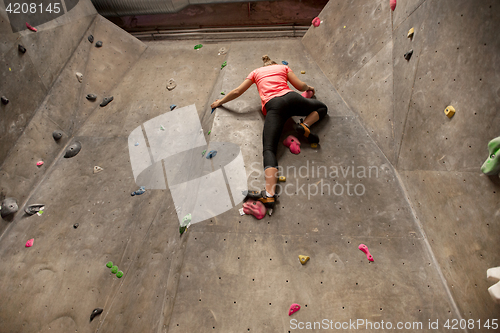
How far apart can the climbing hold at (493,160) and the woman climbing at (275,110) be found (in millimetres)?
1284

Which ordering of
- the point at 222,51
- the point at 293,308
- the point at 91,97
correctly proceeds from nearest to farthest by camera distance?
1. the point at 293,308
2. the point at 91,97
3. the point at 222,51

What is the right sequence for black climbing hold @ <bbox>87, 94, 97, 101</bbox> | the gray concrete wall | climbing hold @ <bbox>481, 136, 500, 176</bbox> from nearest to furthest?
1. climbing hold @ <bbox>481, 136, 500, 176</bbox>
2. the gray concrete wall
3. black climbing hold @ <bbox>87, 94, 97, 101</bbox>

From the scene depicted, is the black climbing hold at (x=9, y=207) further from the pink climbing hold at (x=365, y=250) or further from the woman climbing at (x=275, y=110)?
the pink climbing hold at (x=365, y=250)

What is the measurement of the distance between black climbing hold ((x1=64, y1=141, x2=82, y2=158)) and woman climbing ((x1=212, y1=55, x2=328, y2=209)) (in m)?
2.00

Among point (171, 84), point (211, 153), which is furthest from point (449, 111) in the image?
point (171, 84)

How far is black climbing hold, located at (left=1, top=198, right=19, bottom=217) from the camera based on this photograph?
8.04 ft

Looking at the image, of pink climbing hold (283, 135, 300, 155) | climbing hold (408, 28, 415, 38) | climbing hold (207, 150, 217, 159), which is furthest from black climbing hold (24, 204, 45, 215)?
climbing hold (408, 28, 415, 38)

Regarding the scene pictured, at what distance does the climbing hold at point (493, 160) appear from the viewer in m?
1.39

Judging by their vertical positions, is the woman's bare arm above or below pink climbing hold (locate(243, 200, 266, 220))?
above

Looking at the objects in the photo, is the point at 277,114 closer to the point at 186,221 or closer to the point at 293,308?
the point at 186,221

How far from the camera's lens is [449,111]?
180 cm

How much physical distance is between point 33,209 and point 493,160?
3.93 meters

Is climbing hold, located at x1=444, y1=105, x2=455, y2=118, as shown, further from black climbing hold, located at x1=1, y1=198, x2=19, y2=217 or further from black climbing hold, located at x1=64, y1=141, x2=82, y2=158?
black climbing hold, located at x1=1, y1=198, x2=19, y2=217

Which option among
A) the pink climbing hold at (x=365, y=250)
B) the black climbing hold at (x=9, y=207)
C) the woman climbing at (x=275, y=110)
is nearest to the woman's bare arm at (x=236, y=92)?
the woman climbing at (x=275, y=110)
